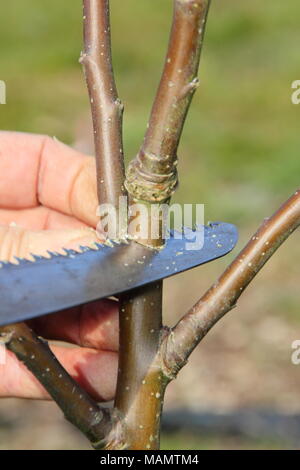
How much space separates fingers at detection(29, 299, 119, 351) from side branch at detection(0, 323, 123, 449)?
264 millimetres

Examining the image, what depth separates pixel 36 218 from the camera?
148cm

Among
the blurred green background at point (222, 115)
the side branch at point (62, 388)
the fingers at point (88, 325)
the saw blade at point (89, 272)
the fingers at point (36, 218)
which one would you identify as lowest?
the side branch at point (62, 388)

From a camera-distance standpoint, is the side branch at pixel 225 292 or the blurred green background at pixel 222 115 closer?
the side branch at pixel 225 292

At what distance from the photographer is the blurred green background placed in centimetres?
240

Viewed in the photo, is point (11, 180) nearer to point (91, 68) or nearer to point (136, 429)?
point (91, 68)

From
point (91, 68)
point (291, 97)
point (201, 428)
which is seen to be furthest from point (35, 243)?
point (291, 97)

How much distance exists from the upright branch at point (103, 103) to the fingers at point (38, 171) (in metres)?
0.40

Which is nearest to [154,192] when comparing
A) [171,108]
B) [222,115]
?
[171,108]

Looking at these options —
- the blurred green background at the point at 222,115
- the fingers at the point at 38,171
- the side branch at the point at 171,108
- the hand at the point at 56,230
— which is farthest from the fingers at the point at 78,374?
the blurred green background at the point at 222,115

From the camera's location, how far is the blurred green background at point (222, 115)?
2.40m

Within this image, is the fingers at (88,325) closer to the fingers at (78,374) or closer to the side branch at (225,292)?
the fingers at (78,374)

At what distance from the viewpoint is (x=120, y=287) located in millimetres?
881

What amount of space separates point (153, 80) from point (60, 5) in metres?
1.63

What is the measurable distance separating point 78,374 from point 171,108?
555 millimetres
